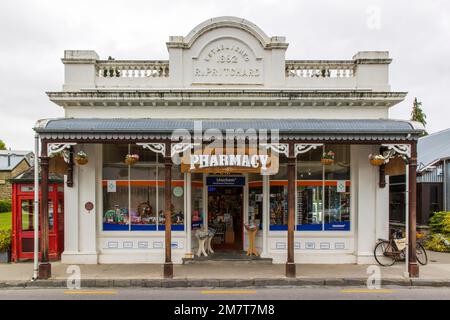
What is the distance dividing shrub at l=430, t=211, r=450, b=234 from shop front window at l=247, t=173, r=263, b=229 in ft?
26.4

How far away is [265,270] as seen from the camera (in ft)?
34.7

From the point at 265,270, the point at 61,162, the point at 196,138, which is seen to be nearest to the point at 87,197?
the point at 61,162

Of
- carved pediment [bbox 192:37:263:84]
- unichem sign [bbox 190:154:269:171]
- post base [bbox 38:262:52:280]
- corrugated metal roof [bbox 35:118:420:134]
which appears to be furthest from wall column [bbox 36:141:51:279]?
carved pediment [bbox 192:37:263:84]

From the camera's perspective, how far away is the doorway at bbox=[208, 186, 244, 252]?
12.9 meters

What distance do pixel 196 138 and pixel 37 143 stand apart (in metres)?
4.23

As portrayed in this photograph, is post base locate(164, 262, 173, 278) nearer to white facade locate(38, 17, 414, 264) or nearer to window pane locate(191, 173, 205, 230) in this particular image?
white facade locate(38, 17, 414, 264)

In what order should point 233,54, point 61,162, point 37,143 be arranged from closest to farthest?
point 37,143 < point 61,162 < point 233,54

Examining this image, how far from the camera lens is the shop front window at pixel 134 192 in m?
11.9

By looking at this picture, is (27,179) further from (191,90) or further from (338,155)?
(338,155)

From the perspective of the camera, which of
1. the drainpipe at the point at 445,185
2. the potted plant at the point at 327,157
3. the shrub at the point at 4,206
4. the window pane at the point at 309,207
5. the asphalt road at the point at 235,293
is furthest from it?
the shrub at the point at 4,206

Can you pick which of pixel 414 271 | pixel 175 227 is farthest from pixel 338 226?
pixel 175 227

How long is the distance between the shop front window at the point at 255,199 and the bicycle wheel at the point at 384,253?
361cm

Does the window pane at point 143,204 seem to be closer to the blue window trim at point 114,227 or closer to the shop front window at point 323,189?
the blue window trim at point 114,227

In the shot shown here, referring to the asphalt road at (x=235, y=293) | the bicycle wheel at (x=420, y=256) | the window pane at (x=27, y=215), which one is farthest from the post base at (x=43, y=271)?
the bicycle wheel at (x=420, y=256)
